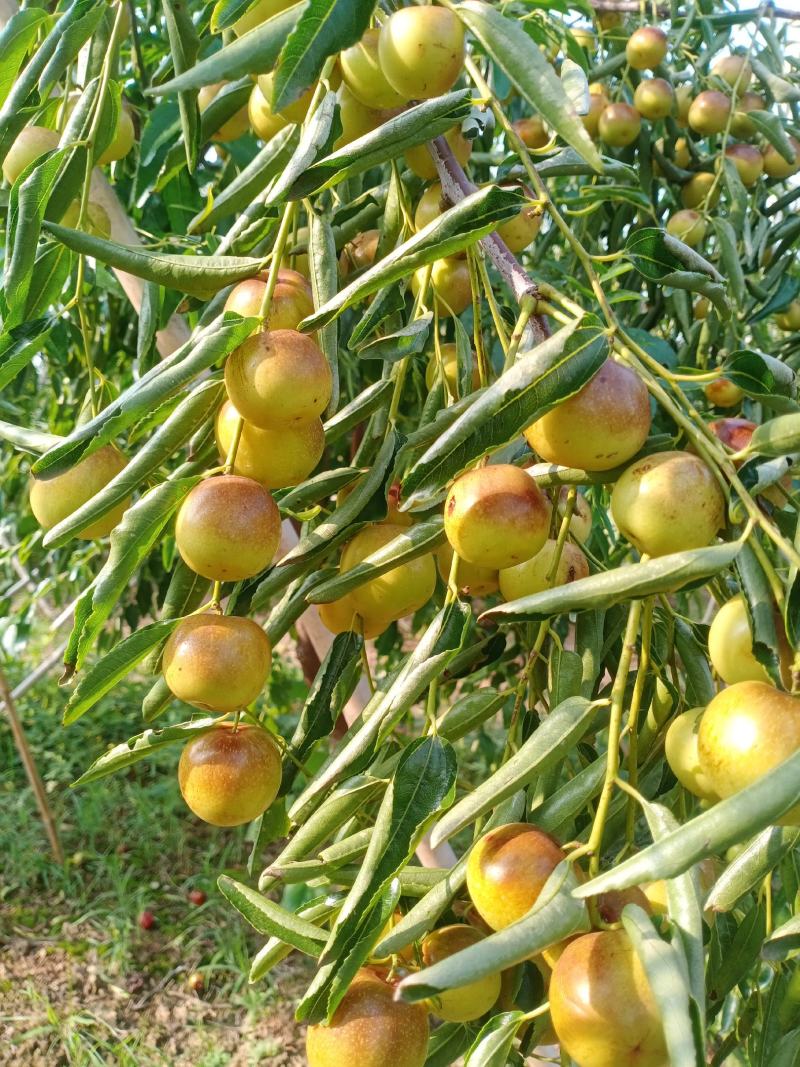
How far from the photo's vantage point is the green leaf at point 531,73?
0.46 meters

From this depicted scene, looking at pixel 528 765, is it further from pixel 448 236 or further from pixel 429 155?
pixel 429 155

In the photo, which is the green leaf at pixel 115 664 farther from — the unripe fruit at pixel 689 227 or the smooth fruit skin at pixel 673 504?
the unripe fruit at pixel 689 227

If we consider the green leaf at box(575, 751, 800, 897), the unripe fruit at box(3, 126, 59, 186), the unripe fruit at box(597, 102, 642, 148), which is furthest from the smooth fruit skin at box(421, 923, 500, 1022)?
the unripe fruit at box(597, 102, 642, 148)

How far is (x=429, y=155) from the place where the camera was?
72cm

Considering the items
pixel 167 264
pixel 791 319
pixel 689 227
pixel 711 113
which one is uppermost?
pixel 167 264

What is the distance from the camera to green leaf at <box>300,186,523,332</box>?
0.51 meters

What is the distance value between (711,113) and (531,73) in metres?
1.55

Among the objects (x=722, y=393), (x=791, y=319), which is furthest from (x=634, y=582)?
(x=791, y=319)

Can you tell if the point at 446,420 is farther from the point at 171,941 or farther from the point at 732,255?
the point at 171,941

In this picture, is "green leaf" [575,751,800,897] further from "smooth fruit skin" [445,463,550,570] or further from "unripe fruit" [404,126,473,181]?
"unripe fruit" [404,126,473,181]

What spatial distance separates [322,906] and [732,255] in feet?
3.74

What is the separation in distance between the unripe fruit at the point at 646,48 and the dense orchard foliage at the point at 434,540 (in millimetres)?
1070

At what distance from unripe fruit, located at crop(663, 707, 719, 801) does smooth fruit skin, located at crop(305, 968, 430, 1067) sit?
226mm

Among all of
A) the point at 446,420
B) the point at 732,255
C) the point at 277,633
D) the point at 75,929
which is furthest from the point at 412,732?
the point at 446,420
